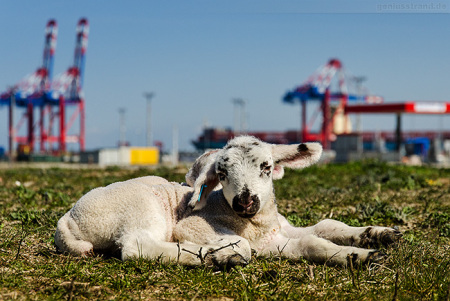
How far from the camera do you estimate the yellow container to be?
6031cm

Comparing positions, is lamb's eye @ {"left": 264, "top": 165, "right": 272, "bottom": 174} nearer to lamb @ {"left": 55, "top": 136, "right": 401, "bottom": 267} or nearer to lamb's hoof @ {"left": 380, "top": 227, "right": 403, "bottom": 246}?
lamb @ {"left": 55, "top": 136, "right": 401, "bottom": 267}

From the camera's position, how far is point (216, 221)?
16.0 ft

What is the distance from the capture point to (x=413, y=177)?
12539mm

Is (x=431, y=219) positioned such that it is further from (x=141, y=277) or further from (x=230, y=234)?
(x=141, y=277)

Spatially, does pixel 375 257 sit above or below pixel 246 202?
below

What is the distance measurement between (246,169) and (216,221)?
1.96 feet

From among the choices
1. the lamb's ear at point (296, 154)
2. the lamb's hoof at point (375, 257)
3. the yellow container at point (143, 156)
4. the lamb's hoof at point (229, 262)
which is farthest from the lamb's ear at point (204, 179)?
the yellow container at point (143, 156)

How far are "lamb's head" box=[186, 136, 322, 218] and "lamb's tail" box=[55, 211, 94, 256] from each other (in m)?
1.07

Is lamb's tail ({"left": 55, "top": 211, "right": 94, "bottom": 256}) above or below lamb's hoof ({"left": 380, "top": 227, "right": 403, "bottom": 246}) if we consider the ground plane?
below

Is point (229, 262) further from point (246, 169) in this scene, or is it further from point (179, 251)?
point (246, 169)

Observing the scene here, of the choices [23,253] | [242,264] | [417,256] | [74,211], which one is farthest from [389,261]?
[23,253]

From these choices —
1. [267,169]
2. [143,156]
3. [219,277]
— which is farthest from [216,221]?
[143,156]

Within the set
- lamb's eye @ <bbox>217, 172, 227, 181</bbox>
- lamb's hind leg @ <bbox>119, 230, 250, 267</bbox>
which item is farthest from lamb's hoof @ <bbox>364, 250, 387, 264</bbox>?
lamb's eye @ <bbox>217, 172, 227, 181</bbox>

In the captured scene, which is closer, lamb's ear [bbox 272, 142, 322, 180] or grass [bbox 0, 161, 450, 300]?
grass [bbox 0, 161, 450, 300]
